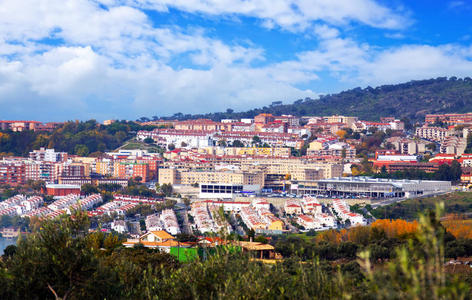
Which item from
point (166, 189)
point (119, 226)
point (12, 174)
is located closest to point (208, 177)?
point (166, 189)

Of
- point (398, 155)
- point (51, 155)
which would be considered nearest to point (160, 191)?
point (51, 155)

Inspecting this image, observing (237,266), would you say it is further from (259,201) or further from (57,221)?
(259,201)

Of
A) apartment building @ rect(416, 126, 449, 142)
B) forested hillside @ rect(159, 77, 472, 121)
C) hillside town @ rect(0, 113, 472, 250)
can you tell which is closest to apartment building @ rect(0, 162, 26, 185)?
hillside town @ rect(0, 113, 472, 250)

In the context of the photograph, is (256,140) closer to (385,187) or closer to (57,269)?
(385,187)

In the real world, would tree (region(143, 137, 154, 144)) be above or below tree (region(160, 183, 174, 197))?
above

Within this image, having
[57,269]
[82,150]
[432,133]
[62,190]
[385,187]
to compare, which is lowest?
[62,190]

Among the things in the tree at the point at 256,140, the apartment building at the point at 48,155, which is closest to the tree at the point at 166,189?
the apartment building at the point at 48,155

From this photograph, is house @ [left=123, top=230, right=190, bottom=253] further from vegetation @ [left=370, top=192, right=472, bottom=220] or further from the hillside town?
vegetation @ [left=370, top=192, right=472, bottom=220]

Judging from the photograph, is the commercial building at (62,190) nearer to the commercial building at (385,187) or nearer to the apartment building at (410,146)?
the commercial building at (385,187)
